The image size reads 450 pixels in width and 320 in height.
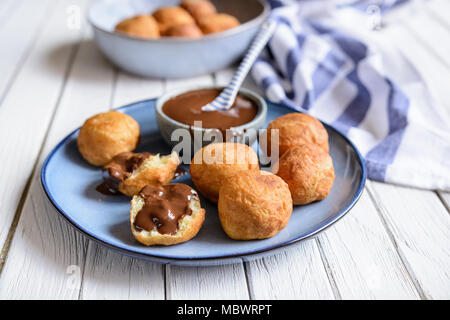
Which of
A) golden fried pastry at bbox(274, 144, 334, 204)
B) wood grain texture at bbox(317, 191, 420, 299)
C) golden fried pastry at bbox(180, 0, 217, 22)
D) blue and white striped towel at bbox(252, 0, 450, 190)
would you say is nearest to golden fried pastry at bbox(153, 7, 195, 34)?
golden fried pastry at bbox(180, 0, 217, 22)

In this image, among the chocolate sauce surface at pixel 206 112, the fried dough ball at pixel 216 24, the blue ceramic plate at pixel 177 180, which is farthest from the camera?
the fried dough ball at pixel 216 24

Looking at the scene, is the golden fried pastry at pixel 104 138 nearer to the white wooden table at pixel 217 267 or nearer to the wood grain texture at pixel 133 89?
the white wooden table at pixel 217 267

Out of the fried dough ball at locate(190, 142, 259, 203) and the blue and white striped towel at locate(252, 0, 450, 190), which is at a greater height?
the fried dough ball at locate(190, 142, 259, 203)

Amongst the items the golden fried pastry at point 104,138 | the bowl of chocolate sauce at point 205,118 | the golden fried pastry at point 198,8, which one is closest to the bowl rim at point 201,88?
the bowl of chocolate sauce at point 205,118

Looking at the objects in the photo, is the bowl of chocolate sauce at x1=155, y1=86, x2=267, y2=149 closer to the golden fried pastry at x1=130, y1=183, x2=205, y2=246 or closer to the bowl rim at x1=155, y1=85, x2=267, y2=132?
the bowl rim at x1=155, y1=85, x2=267, y2=132

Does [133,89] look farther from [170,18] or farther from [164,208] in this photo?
[164,208]
